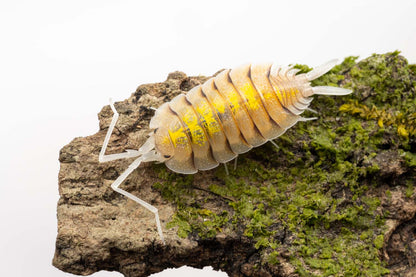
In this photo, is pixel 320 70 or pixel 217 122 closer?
pixel 217 122

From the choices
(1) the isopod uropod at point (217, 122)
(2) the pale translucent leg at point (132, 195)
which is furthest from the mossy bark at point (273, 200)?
(1) the isopod uropod at point (217, 122)

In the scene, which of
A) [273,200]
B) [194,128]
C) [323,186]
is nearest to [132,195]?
[194,128]

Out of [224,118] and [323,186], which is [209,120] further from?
[323,186]

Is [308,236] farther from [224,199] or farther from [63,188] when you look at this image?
[63,188]

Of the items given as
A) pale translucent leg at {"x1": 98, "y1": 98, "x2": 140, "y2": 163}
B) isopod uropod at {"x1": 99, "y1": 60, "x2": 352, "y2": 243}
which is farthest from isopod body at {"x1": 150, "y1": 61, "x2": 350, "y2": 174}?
pale translucent leg at {"x1": 98, "y1": 98, "x2": 140, "y2": 163}

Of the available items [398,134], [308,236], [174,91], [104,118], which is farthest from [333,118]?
[104,118]

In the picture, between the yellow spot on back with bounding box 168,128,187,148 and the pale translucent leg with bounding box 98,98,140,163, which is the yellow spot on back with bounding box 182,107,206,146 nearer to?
the yellow spot on back with bounding box 168,128,187,148
